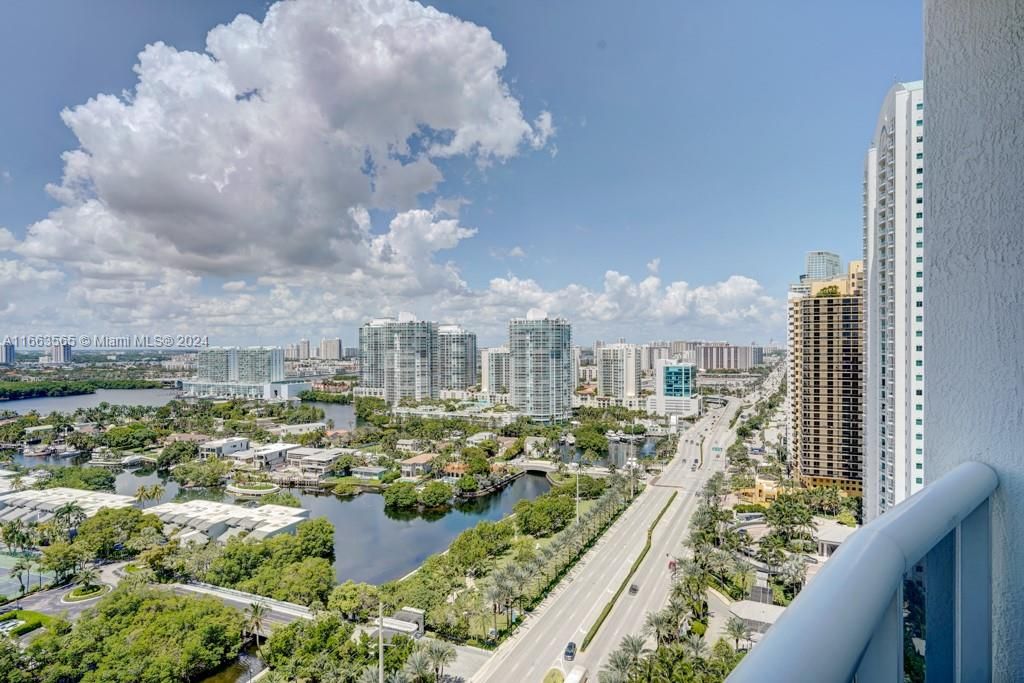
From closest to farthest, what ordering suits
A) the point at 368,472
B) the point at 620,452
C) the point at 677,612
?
the point at 677,612
the point at 368,472
the point at 620,452

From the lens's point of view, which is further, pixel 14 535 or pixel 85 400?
pixel 85 400

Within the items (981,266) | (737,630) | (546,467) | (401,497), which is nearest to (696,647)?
(737,630)

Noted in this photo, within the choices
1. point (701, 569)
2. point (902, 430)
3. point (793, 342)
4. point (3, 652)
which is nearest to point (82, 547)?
point (3, 652)

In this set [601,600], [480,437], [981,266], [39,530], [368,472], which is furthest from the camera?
[480,437]

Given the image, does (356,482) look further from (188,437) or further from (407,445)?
(188,437)

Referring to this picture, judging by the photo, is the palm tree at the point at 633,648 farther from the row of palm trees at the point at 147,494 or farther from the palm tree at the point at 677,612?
the row of palm trees at the point at 147,494

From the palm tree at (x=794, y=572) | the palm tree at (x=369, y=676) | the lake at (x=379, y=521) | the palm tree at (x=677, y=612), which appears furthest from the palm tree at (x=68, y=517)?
the palm tree at (x=794, y=572)

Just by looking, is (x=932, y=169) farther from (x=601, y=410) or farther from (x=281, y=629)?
(x=601, y=410)
